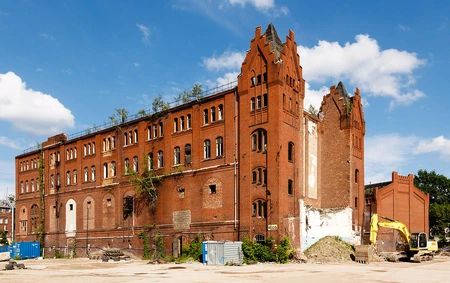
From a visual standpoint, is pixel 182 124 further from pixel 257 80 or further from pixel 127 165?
pixel 257 80

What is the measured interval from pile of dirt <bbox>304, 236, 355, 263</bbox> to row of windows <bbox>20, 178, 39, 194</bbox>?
41.1 m

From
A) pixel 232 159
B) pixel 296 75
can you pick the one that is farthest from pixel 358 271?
pixel 296 75

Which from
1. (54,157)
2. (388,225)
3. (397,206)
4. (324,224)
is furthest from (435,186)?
(54,157)

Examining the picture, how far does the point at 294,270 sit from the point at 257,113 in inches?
559

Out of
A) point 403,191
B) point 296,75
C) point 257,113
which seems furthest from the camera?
point 403,191

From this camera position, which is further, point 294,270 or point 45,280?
point 294,270

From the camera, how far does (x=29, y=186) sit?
69.6 meters

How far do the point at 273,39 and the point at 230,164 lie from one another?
11413 millimetres

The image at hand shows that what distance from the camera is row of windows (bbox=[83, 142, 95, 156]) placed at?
197 ft

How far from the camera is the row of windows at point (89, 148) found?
197ft

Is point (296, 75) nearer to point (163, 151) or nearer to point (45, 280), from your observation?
point (163, 151)

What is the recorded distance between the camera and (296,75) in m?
45.6

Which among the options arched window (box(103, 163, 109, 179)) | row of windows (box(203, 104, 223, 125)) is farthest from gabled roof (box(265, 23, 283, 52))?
arched window (box(103, 163, 109, 179))

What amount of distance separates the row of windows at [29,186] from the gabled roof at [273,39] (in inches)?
1583
